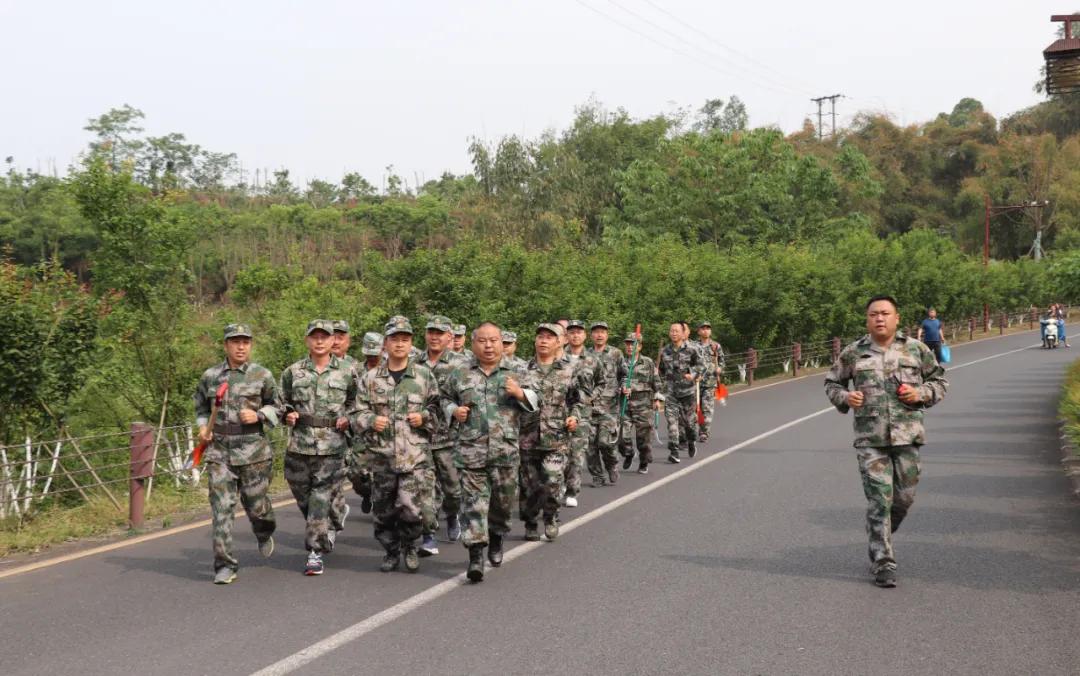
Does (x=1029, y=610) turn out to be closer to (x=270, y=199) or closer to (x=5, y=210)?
(x=5, y=210)

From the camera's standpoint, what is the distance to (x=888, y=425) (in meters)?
7.50

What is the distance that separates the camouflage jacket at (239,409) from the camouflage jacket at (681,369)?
312 inches

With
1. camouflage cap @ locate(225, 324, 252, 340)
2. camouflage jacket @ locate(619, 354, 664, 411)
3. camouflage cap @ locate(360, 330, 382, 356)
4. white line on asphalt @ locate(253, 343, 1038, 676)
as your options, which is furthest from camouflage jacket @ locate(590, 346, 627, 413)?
camouflage cap @ locate(225, 324, 252, 340)

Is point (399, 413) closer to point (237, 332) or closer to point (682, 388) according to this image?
point (237, 332)

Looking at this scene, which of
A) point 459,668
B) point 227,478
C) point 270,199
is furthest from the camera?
point 270,199

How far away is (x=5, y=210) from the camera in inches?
2173

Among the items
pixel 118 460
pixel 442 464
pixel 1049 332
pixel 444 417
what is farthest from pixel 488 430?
pixel 1049 332

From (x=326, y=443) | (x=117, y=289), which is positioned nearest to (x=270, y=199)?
(x=117, y=289)

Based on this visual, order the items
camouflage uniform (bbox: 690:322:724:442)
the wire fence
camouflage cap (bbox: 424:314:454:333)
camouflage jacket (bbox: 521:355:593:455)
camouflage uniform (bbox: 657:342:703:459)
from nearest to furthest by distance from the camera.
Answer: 1. camouflage jacket (bbox: 521:355:593:455)
2. camouflage cap (bbox: 424:314:454:333)
3. the wire fence
4. camouflage uniform (bbox: 657:342:703:459)
5. camouflage uniform (bbox: 690:322:724:442)

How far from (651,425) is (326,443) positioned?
5922 millimetres

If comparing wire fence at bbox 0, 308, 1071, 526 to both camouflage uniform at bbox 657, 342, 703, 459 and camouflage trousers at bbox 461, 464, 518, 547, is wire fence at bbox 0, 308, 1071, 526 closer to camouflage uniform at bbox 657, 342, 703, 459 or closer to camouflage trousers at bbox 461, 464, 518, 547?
camouflage trousers at bbox 461, 464, 518, 547

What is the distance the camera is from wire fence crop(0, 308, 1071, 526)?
33.4 ft

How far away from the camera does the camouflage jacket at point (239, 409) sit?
796 centimetres

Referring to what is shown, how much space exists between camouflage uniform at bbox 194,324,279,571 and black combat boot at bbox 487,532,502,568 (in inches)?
68.8
